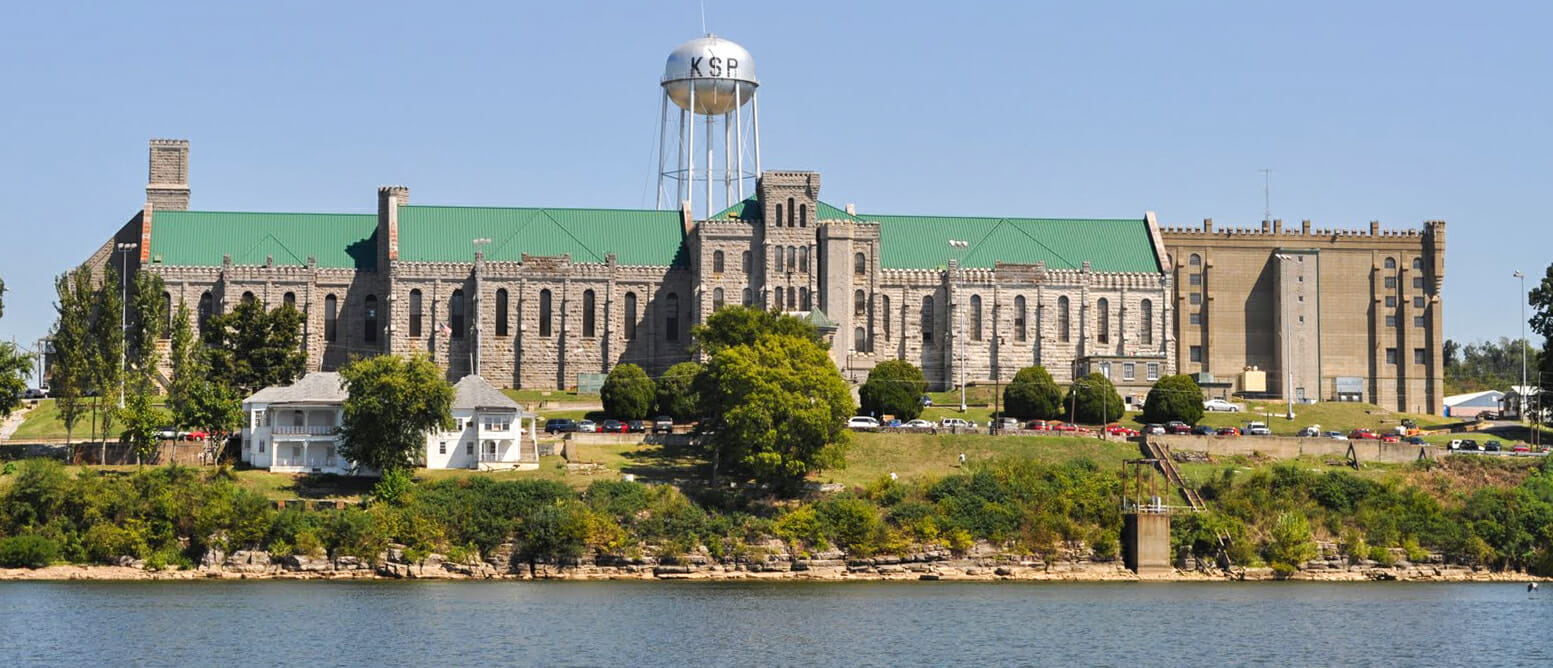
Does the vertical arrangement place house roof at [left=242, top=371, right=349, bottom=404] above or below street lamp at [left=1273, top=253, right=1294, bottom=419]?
below

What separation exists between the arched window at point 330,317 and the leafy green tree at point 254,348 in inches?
771

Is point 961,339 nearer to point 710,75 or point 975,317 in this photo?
point 975,317

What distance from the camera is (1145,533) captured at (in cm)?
10856

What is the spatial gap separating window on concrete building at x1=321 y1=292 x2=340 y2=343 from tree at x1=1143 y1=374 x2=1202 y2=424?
50.6m

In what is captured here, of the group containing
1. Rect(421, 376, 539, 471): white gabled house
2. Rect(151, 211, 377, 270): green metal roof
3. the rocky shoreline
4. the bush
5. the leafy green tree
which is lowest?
the rocky shoreline

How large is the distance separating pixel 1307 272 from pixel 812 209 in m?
35.9

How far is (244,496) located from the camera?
105250 mm

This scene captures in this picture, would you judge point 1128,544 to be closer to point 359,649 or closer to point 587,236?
point 359,649

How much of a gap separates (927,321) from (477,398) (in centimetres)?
4250

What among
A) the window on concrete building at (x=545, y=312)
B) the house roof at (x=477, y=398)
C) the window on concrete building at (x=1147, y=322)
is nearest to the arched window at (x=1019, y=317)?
the window on concrete building at (x=1147, y=322)

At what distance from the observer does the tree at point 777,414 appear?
10988 centimetres

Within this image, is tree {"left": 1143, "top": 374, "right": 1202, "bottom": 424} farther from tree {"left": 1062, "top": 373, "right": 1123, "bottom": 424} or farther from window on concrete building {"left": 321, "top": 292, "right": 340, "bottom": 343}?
window on concrete building {"left": 321, "top": 292, "right": 340, "bottom": 343}

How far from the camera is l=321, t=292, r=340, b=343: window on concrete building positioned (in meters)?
151

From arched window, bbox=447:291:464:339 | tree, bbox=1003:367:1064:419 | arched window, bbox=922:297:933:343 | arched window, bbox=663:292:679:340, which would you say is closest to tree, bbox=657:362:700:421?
arched window, bbox=663:292:679:340
